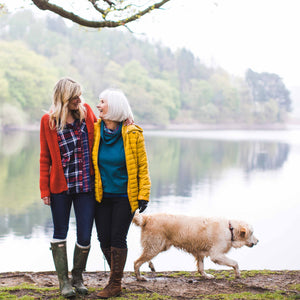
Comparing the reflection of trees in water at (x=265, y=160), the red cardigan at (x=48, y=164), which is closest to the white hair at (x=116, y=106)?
the red cardigan at (x=48, y=164)

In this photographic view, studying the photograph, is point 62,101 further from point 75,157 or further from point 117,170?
point 117,170

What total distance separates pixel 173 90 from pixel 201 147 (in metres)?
37.5

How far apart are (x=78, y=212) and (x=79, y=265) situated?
1.56 feet

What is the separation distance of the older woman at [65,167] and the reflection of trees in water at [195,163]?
17.2m

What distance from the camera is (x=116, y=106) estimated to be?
12.5ft

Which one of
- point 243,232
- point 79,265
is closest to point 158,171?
point 243,232

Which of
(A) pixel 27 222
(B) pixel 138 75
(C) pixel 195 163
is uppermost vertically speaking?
(B) pixel 138 75

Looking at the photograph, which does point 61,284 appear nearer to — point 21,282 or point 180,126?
point 21,282

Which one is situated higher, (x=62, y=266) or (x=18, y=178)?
(x=62, y=266)

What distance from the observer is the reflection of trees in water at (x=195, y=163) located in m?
25.8

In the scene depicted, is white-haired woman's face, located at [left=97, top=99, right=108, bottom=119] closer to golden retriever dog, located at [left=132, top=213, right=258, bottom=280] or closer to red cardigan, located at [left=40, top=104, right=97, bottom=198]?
red cardigan, located at [left=40, top=104, right=97, bottom=198]

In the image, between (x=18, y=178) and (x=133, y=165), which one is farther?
(x=18, y=178)

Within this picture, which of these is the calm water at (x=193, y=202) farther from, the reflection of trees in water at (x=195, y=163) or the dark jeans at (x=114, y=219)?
the dark jeans at (x=114, y=219)

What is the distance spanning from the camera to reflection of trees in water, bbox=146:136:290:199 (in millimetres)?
25794
